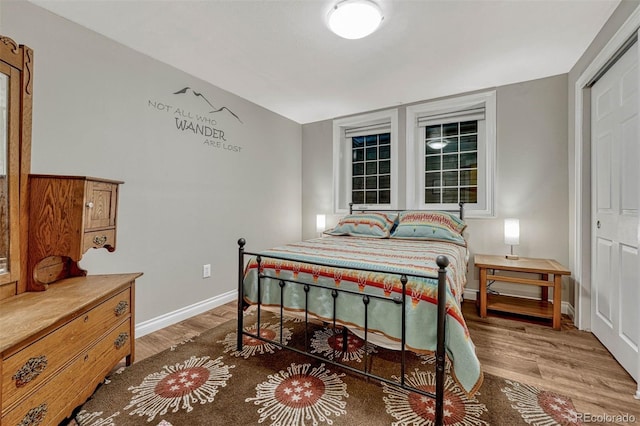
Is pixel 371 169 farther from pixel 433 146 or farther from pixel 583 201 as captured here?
pixel 583 201

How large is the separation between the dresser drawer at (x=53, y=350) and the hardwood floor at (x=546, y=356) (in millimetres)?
608

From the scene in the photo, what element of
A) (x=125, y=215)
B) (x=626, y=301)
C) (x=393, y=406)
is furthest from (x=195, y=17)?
(x=626, y=301)

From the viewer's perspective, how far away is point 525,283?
8.46 ft

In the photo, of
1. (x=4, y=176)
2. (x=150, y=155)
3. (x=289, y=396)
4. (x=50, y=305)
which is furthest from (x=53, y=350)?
(x=150, y=155)

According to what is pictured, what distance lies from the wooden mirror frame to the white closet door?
3.49 meters

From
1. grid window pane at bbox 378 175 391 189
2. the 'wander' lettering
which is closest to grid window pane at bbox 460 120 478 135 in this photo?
grid window pane at bbox 378 175 391 189

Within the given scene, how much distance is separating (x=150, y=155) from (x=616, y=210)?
3.68 metres

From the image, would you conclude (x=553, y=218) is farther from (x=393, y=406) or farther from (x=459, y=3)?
(x=393, y=406)

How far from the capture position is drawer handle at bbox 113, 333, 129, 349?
175 centimetres

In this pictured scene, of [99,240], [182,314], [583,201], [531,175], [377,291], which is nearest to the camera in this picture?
[377,291]

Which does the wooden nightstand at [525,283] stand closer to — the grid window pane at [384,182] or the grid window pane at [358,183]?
the grid window pane at [384,182]

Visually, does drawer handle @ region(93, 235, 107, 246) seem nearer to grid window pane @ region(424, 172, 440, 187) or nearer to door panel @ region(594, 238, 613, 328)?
grid window pane @ region(424, 172, 440, 187)

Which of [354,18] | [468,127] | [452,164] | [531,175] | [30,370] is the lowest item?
[30,370]

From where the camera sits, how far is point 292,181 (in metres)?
4.29
